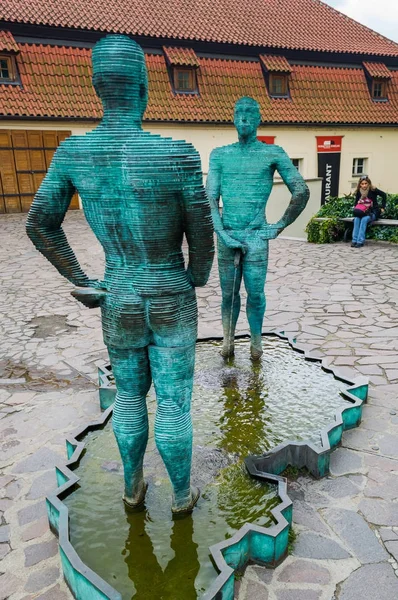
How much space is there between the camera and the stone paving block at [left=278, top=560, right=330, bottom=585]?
8.20 feet

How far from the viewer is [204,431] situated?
3.57 m

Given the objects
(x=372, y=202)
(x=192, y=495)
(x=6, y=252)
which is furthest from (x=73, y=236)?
(x=192, y=495)

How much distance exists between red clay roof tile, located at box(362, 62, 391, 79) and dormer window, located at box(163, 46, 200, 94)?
7.56 meters

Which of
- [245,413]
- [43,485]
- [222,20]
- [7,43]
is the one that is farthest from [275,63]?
[43,485]

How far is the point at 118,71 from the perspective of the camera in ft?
7.22

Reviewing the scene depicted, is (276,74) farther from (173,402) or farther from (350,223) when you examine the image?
(173,402)

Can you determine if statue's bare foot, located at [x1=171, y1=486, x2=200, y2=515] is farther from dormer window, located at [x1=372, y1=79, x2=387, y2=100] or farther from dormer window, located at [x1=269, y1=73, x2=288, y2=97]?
dormer window, located at [x1=372, y1=79, x2=387, y2=100]

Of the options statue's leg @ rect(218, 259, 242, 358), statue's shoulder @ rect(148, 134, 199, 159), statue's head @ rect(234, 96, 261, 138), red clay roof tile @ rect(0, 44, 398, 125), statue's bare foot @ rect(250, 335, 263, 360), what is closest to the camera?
statue's shoulder @ rect(148, 134, 199, 159)

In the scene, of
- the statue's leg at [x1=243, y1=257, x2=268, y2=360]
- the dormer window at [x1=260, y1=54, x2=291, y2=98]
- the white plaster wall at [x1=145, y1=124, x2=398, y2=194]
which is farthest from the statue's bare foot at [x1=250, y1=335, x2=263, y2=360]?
the dormer window at [x1=260, y1=54, x2=291, y2=98]

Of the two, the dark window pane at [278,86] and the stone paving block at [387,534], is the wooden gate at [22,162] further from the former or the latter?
the stone paving block at [387,534]

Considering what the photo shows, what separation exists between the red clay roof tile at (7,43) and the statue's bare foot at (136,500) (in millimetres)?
15201

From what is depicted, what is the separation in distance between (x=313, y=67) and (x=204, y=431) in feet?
64.0

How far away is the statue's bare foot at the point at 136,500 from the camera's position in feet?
9.14

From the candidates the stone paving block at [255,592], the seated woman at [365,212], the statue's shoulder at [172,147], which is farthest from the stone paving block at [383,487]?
the seated woman at [365,212]
